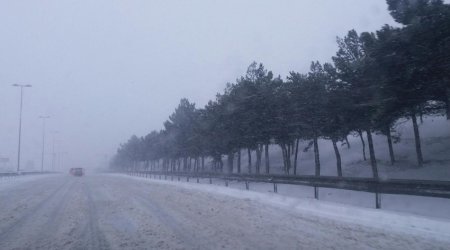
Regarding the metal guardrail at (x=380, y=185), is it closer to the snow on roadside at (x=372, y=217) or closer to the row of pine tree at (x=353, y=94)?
the snow on roadside at (x=372, y=217)

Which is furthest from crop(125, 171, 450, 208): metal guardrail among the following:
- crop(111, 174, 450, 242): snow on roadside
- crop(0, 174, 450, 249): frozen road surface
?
crop(0, 174, 450, 249): frozen road surface

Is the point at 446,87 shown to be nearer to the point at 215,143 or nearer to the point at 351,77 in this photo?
the point at 351,77

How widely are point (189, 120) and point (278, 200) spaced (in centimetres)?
5088

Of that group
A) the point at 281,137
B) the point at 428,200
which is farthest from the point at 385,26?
the point at 281,137

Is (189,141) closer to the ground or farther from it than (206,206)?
farther from it

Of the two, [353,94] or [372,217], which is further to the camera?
[353,94]

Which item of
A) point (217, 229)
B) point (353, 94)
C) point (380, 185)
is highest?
point (353, 94)

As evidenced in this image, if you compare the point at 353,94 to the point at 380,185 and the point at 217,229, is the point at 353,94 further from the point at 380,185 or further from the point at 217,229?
the point at 217,229

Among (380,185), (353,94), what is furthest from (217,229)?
(353,94)

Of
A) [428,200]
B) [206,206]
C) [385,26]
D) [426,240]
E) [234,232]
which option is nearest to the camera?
[426,240]

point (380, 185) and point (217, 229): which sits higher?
point (380, 185)

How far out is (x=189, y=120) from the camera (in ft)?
229

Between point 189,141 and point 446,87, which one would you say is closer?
point 446,87

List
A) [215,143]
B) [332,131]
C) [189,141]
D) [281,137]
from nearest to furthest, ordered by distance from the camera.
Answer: [332,131] → [281,137] → [215,143] → [189,141]
